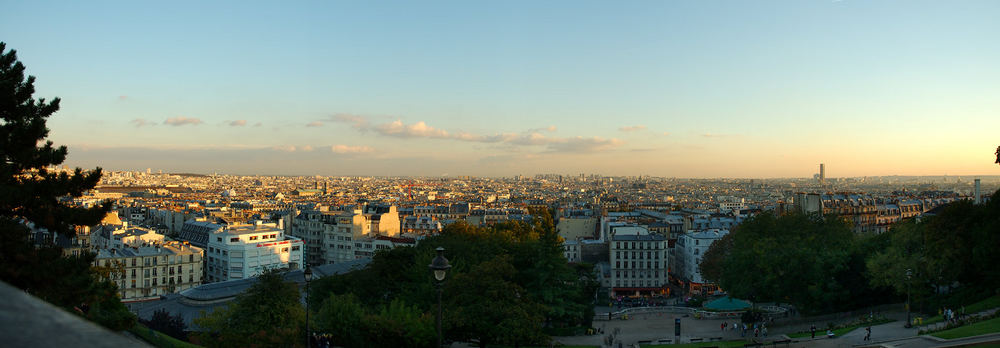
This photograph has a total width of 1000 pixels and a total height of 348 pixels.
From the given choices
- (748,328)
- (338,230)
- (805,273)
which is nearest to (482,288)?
(748,328)

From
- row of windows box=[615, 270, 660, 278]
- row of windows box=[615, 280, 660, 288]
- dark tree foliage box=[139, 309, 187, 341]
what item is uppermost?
dark tree foliage box=[139, 309, 187, 341]

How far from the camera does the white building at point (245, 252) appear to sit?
181 feet

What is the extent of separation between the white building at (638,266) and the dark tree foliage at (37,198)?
44250 millimetres

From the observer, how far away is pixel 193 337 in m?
26.3

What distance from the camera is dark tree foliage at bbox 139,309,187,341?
29359mm

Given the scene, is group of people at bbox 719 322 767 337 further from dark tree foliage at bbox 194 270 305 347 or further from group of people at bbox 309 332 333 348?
dark tree foliage at bbox 194 270 305 347

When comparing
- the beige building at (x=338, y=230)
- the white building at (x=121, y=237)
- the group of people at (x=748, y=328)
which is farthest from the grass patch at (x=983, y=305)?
the white building at (x=121, y=237)

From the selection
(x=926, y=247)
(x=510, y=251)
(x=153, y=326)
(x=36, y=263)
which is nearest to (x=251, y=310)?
(x=36, y=263)

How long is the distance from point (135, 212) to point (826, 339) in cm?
10339

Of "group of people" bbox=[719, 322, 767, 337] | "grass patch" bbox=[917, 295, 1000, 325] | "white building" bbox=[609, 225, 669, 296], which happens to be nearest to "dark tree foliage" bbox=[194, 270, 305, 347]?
"group of people" bbox=[719, 322, 767, 337]

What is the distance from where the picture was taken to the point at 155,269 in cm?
5109

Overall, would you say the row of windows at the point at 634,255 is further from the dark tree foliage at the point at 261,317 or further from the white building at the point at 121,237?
the white building at the point at 121,237

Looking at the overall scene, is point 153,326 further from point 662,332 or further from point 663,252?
point 663,252

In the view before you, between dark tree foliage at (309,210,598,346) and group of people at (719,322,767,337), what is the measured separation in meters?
7.86
